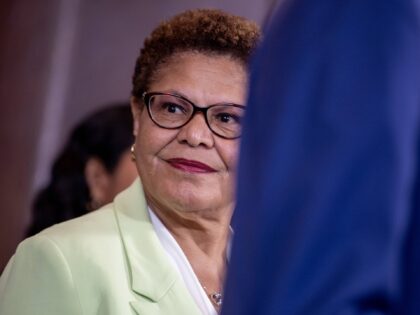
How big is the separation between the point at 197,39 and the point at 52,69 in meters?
2.30

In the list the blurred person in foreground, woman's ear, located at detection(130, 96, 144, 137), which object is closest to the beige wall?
woman's ear, located at detection(130, 96, 144, 137)

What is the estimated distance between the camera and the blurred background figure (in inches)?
138

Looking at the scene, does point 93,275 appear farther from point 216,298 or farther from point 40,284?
point 216,298

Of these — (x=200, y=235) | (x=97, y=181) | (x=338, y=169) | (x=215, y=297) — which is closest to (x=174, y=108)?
(x=200, y=235)

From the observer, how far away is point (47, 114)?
448 cm

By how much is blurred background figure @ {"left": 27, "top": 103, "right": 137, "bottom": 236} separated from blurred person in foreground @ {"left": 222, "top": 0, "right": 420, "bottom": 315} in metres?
2.55

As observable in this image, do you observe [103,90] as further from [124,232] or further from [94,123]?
[124,232]

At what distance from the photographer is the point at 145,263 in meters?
2.07

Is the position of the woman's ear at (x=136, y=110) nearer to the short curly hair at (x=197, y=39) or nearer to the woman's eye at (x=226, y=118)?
the short curly hair at (x=197, y=39)

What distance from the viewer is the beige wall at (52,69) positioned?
438cm

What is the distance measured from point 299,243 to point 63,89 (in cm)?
366

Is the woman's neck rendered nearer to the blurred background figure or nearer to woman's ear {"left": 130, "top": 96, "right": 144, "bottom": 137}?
woman's ear {"left": 130, "top": 96, "right": 144, "bottom": 137}

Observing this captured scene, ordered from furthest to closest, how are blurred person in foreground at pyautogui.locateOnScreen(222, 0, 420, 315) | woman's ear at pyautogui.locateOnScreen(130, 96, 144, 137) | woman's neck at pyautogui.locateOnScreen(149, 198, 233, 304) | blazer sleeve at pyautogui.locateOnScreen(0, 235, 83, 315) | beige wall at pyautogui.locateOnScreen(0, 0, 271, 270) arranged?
beige wall at pyautogui.locateOnScreen(0, 0, 271, 270) < woman's ear at pyautogui.locateOnScreen(130, 96, 144, 137) < woman's neck at pyautogui.locateOnScreen(149, 198, 233, 304) < blazer sleeve at pyautogui.locateOnScreen(0, 235, 83, 315) < blurred person in foreground at pyautogui.locateOnScreen(222, 0, 420, 315)

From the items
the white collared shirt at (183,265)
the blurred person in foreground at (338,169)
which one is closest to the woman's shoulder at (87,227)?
the white collared shirt at (183,265)
